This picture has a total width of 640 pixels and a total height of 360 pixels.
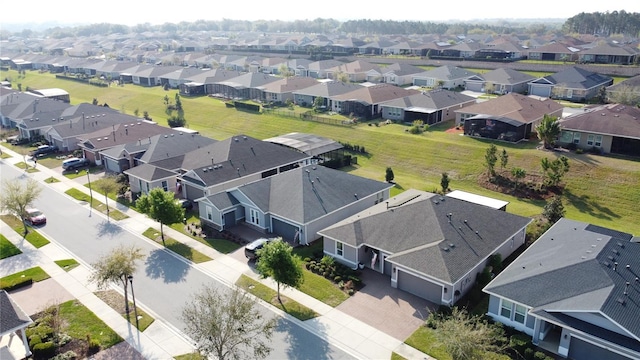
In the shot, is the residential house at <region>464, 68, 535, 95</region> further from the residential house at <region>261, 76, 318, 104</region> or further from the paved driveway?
the paved driveway

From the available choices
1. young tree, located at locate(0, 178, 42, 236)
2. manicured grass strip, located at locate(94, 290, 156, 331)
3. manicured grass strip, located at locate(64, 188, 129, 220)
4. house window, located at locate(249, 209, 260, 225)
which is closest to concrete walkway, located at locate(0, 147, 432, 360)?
manicured grass strip, located at locate(94, 290, 156, 331)

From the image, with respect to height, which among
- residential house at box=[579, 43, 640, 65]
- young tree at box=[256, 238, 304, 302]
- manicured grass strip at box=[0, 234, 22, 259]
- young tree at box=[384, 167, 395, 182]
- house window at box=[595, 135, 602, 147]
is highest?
residential house at box=[579, 43, 640, 65]

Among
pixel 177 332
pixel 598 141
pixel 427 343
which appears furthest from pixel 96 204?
pixel 598 141

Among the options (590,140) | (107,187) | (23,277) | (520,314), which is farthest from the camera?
(590,140)

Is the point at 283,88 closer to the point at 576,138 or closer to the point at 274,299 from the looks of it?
the point at 576,138

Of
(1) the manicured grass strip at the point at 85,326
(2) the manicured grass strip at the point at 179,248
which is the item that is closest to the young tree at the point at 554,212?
(2) the manicured grass strip at the point at 179,248

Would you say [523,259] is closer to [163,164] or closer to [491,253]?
[491,253]
